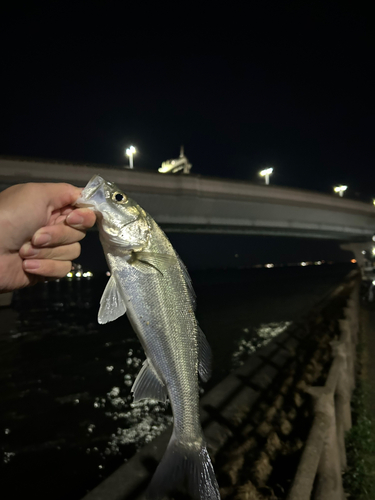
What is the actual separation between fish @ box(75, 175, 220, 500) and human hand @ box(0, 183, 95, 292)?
371 mm

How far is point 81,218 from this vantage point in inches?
99.9

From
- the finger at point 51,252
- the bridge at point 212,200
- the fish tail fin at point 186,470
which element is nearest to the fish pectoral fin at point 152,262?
the finger at point 51,252

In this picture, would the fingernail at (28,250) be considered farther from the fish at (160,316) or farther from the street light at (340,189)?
→ the street light at (340,189)

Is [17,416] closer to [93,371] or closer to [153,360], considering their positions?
[93,371]

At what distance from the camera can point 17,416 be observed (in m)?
8.49

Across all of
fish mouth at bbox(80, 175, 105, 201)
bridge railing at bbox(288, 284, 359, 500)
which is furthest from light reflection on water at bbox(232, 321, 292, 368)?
fish mouth at bbox(80, 175, 105, 201)

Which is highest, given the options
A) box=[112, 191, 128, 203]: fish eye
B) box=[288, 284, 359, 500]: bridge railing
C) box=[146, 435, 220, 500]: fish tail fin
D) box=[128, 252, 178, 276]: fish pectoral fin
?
box=[112, 191, 128, 203]: fish eye

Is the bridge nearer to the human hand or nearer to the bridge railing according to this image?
the human hand

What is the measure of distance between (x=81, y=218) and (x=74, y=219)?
6 cm

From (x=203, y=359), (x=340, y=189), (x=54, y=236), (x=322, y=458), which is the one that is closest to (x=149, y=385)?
(x=203, y=359)

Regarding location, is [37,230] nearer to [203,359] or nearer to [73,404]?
[203,359]

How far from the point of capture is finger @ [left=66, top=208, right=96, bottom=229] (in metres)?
2.48

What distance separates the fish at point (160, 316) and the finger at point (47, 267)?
3.57 feet

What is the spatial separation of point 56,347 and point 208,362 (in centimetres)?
1571
